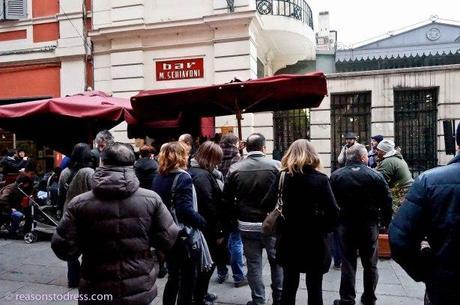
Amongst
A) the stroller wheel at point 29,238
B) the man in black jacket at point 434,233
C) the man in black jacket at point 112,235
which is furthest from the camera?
the stroller wheel at point 29,238

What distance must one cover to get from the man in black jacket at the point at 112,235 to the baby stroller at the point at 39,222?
17.7 feet

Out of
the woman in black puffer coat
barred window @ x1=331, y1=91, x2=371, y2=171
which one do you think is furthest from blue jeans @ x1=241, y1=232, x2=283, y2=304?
barred window @ x1=331, y1=91, x2=371, y2=171

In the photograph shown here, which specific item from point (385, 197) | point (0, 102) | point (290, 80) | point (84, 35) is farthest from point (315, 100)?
point (0, 102)

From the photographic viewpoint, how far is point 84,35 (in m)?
11.1

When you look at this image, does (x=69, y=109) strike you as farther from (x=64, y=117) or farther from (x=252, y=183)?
(x=252, y=183)

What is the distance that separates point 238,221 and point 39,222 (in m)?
5.32

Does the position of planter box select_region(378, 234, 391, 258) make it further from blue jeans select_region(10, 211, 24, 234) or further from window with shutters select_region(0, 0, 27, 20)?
window with shutters select_region(0, 0, 27, 20)

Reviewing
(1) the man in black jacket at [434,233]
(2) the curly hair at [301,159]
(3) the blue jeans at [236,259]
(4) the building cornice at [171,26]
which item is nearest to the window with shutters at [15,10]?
(4) the building cornice at [171,26]

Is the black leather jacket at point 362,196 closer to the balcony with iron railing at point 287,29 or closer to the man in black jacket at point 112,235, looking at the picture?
the man in black jacket at point 112,235

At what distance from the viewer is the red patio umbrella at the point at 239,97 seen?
5426mm

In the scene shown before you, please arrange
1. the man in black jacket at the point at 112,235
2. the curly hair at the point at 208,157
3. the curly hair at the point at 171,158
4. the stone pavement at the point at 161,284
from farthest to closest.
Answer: the stone pavement at the point at 161,284 → the curly hair at the point at 208,157 → the curly hair at the point at 171,158 → the man in black jacket at the point at 112,235

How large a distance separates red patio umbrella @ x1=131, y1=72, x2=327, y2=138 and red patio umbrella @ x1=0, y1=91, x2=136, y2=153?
48 cm

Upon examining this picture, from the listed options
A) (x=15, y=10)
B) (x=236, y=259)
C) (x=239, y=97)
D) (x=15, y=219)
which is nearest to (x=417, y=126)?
(x=239, y=97)

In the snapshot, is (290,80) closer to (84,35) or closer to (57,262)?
(57,262)
